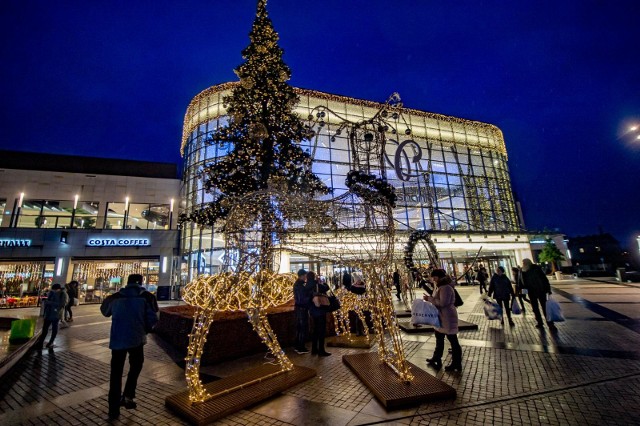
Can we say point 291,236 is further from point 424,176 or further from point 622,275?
point 622,275

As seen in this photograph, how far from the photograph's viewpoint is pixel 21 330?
736cm

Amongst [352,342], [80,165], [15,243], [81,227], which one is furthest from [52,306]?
[80,165]

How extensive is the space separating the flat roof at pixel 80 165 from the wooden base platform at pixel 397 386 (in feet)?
81.2

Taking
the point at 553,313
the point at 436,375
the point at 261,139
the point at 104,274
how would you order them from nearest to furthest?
1. the point at 436,375
2. the point at 553,313
3. the point at 261,139
4. the point at 104,274

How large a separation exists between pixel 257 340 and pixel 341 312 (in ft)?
7.72

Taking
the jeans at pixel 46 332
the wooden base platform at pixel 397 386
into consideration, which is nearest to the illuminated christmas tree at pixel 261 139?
the jeans at pixel 46 332

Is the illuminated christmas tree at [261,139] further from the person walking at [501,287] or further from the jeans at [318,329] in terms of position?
the person walking at [501,287]

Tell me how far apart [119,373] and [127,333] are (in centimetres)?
52

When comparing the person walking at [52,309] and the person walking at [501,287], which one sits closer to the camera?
the person walking at [52,309]

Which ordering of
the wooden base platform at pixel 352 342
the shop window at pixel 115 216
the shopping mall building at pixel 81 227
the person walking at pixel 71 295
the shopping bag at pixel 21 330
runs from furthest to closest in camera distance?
the shop window at pixel 115 216 < the shopping mall building at pixel 81 227 < the person walking at pixel 71 295 < the shopping bag at pixel 21 330 < the wooden base platform at pixel 352 342

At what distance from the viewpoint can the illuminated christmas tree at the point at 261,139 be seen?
444 inches

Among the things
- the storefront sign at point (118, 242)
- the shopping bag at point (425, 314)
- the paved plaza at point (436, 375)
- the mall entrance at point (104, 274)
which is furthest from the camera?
the mall entrance at point (104, 274)

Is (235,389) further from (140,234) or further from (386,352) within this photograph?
(140,234)

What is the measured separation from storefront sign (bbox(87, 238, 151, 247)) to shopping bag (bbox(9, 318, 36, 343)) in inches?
573
